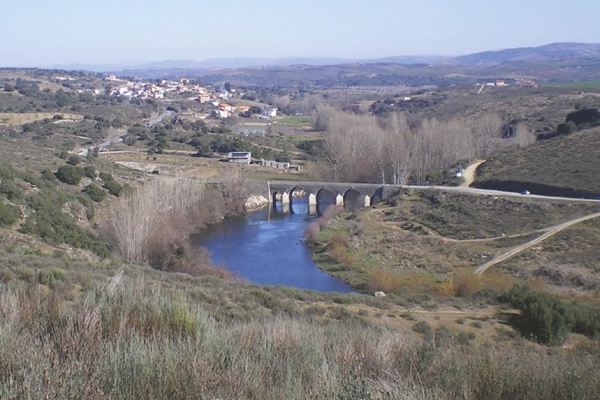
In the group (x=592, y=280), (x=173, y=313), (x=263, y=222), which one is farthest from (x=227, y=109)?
(x=173, y=313)

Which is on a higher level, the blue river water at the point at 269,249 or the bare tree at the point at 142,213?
the bare tree at the point at 142,213

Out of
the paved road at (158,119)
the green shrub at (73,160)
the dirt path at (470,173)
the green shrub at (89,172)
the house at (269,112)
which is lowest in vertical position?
the house at (269,112)

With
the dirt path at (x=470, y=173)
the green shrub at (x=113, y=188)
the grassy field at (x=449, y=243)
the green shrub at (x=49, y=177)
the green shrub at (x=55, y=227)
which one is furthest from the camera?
the dirt path at (x=470, y=173)

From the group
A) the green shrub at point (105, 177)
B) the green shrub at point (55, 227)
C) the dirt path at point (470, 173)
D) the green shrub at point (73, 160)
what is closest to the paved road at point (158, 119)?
the green shrub at point (73, 160)

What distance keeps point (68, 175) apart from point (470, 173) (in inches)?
939

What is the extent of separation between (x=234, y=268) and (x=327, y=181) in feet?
61.8

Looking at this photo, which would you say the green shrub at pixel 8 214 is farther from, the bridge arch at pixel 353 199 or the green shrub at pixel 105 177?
the bridge arch at pixel 353 199

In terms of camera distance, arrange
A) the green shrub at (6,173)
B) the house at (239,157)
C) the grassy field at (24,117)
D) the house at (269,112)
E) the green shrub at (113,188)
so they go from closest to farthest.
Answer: the green shrub at (6,173) < the green shrub at (113,188) < the house at (239,157) < the grassy field at (24,117) < the house at (269,112)

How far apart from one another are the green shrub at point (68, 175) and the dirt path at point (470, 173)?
21370 mm

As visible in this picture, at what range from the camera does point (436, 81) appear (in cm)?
15325

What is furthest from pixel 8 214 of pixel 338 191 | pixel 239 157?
pixel 239 157

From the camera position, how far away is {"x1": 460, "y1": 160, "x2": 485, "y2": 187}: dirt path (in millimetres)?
35750

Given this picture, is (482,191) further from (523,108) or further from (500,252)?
(523,108)

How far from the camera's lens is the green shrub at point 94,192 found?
27.0 m
